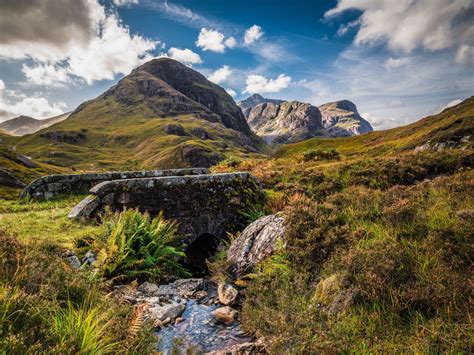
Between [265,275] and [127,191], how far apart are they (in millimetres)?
6755

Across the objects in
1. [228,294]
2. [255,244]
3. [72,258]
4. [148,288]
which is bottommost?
[228,294]

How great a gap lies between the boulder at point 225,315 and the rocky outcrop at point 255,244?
1.57 meters

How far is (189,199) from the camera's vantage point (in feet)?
38.4

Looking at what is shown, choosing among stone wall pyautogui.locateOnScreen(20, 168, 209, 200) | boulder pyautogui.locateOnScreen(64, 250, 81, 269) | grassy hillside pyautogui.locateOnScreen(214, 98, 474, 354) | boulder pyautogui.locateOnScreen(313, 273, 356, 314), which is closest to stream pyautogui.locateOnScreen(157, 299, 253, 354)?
grassy hillside pyautogui.locateOnScreen(214, 98, 474, 354)

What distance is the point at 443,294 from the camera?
3.71m

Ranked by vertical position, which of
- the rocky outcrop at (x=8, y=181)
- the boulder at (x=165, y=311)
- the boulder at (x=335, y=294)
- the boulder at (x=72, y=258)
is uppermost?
the rocky outcrop at (x=8, y=181)

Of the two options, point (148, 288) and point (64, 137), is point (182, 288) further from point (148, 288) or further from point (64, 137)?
point (64, 137)

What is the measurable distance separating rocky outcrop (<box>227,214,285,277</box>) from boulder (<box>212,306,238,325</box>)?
1567mm

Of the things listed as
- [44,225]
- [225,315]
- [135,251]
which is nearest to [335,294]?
[225,315]

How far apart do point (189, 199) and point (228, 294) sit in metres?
5.33

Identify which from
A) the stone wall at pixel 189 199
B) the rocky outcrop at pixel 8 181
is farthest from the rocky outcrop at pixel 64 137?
the stone wall at pixel 189 199

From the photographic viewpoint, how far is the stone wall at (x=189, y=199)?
1048cm

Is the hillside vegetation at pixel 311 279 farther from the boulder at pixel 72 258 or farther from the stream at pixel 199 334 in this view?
the stream at pixel 199 334

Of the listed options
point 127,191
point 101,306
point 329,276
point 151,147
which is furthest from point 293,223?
point 151,147
